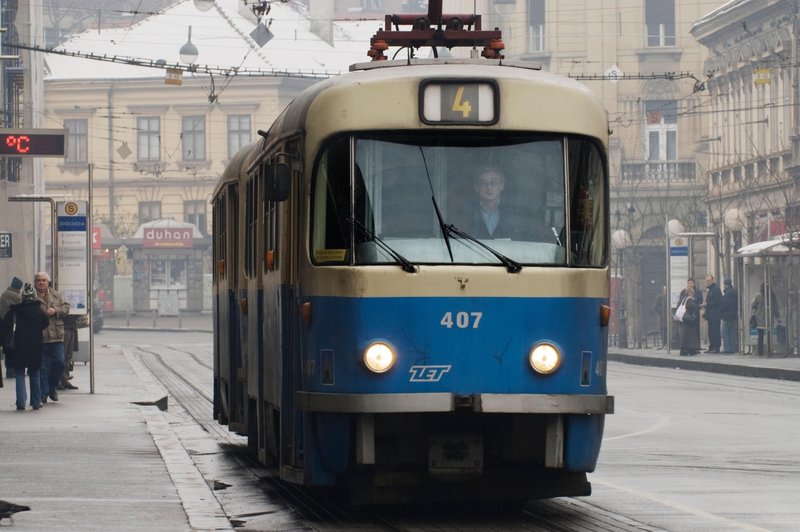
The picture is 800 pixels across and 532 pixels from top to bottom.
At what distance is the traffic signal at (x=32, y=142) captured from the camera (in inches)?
1019

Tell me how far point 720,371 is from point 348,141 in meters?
27.3

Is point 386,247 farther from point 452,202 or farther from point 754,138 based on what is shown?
point 754,138

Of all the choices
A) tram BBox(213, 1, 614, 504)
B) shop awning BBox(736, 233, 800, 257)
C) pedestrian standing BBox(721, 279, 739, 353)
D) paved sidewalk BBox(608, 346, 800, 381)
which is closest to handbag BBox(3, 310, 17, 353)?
tram BBox(213, 1, 614, 504)

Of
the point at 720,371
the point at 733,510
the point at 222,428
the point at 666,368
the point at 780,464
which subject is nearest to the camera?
the point at 733,510

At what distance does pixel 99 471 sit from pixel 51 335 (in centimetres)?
971

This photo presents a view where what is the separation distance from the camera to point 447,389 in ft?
35.8

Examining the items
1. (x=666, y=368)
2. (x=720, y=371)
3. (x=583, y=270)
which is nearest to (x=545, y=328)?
(x=583, y=270)

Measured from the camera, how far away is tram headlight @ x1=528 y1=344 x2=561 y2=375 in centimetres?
1104

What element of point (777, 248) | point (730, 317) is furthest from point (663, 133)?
point (777, 248)

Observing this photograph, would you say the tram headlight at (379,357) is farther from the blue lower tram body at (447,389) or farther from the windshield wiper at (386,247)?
the windshield wiper at (386,247)

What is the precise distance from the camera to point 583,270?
11.3 metres

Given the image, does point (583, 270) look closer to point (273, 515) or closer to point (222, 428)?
point (273, 515)

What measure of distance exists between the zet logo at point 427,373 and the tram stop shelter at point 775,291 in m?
28.6

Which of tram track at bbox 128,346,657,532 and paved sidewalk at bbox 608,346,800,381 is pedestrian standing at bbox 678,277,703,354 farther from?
tram track at bbox 128,346,657,532
